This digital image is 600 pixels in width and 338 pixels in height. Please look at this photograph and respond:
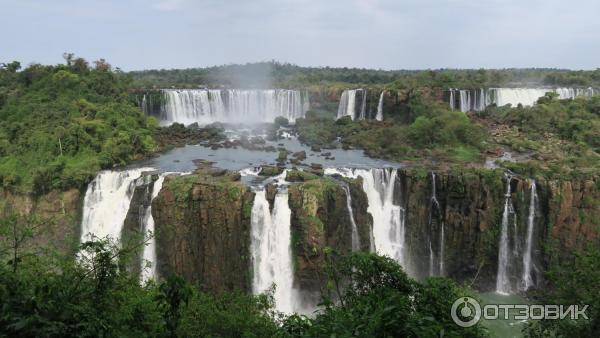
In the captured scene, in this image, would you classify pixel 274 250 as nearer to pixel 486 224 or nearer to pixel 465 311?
pixel 486 224

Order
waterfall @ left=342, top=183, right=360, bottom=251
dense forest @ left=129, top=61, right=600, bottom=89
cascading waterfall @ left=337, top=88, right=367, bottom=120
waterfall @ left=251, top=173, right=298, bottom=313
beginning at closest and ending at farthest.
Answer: waterfall @ left=251, top=173, right=298, bottom=313 < waterfall @ left=342, top=183, right=360, bottom=251 < cascading waterfall @ left=337, top=88, right=367, bottom=120 < dense forest @ left=129, top=61, right=600, bottom=89

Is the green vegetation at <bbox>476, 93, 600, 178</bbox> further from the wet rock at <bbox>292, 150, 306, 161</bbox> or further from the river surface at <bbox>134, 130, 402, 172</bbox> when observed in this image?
the wet rock at <bbox>292, 150, 306, 161</bbox>

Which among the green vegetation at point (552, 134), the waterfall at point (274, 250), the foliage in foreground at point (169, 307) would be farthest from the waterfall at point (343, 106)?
the foliage in foreground at point (169, 307)

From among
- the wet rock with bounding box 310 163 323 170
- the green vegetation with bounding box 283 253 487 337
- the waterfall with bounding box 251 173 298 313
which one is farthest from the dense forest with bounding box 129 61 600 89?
the green vegetation with bounding box 283 253 487 337

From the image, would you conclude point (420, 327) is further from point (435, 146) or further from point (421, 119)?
point (421, 119)

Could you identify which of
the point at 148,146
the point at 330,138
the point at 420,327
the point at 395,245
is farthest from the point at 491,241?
the point at 148,146

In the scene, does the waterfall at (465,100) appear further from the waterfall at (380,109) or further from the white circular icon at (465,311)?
the white circular icon at (465,311)
